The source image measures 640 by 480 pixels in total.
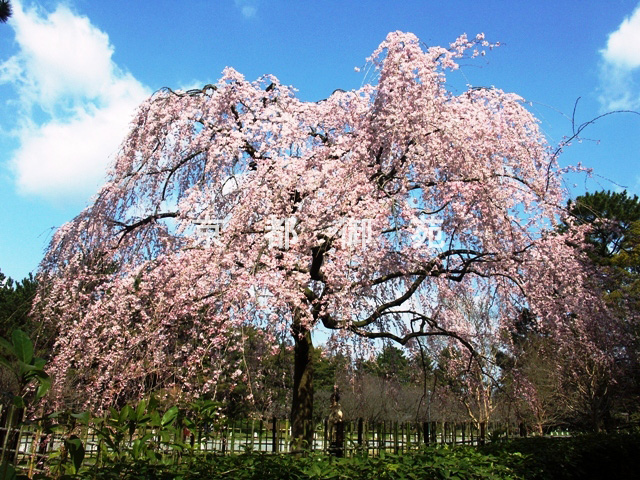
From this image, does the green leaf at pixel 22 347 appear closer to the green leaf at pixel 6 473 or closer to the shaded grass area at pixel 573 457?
the green leaf at pixel 6 473

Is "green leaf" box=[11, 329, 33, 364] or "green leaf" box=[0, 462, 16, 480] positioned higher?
"green leaf" box=[11, 329, 33, 364]

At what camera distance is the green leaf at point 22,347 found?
1584mm

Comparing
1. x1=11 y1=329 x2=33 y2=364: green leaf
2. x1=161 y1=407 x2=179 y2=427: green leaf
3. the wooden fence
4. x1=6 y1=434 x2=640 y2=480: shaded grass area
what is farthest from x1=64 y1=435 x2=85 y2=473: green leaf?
x1=161 y1=407 x2=179 y2=427: green leaf

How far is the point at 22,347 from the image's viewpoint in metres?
1.61

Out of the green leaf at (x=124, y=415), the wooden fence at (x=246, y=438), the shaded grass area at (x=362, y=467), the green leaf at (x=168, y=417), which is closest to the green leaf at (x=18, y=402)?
the wooden fence at (x=246, y=438)

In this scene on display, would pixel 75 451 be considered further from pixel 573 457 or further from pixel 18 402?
pixel 573 457

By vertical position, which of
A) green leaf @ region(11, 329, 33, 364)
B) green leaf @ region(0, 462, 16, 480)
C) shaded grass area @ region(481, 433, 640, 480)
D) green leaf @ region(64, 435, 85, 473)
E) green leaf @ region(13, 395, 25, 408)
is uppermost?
green leaf @ region(11, 329, 33, 364)

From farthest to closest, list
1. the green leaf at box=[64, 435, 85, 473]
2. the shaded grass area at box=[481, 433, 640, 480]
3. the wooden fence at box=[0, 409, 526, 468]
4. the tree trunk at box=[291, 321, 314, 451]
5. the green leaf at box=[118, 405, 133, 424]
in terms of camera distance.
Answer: the tree trunk at box=[291, 321, 314, 451] < the shaded grass area at box=[481, 433, 640, 480] < the wooden fence at box=[0, 409, 526, 468] < the green leaf at box=[118, 405, 133, 424] < the green leaf at box=[64, 435, 85, 473]

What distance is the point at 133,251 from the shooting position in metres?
8.53

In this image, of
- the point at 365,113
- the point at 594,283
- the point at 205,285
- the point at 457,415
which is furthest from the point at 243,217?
the point at 457,415

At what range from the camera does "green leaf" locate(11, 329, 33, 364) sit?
1584mm

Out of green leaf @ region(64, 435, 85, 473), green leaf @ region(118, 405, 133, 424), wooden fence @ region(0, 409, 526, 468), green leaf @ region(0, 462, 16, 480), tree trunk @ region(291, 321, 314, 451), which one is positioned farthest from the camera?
tree trunk @ region(291, 321, 314, 451)

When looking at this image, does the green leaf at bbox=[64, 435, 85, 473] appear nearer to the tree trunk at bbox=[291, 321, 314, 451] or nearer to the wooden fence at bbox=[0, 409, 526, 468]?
the wooden fence at bbox=[0, 409, 526, 468]

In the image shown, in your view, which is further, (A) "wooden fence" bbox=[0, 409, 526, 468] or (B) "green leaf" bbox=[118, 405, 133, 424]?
(A) "wooden fence" bbox=[0, 409, 526, 468]
